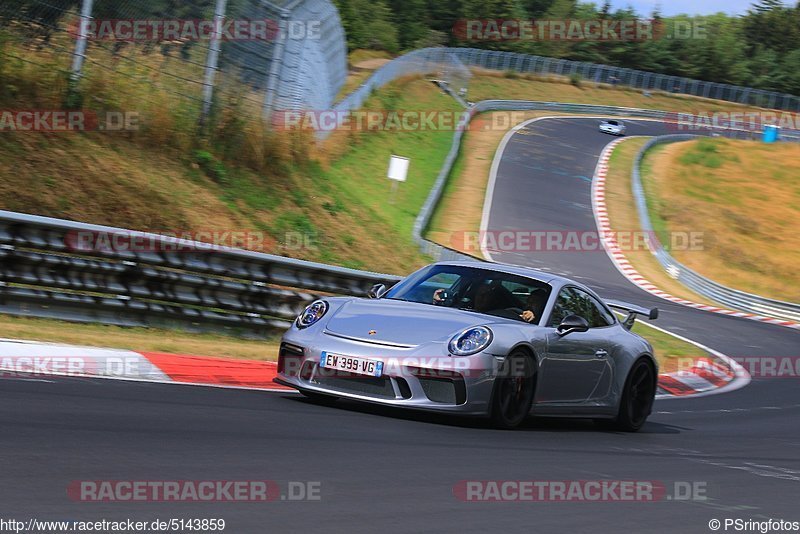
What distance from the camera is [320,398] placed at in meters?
8.63

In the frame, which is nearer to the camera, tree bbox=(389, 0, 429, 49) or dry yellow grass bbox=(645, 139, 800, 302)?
dry yellow grass bbox=(645, 139, 800, 302)

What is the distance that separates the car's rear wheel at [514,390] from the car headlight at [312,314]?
143 centimetres

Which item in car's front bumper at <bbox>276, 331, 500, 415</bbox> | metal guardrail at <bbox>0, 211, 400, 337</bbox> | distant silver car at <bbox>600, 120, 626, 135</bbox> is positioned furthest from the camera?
distant silver car at <bbox>600, 120, 626, 135</bbox>

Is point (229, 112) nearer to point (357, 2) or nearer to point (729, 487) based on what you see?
point (729, 487)

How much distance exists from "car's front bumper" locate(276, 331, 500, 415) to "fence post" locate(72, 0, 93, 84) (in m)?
7.91

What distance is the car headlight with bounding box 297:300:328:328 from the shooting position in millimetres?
8586

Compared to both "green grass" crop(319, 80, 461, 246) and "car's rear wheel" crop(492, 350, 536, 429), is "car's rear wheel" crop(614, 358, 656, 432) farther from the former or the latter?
"green grass" crop(319, 80, 461, 246)

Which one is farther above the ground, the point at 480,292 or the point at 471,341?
the point at 480,292

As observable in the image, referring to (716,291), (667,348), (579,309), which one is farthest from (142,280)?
(716,291)

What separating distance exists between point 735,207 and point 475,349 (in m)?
38.9

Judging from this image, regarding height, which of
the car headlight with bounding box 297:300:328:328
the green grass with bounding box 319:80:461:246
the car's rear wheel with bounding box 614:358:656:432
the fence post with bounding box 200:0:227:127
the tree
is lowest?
the green grass with bounding box 319:80:461:246

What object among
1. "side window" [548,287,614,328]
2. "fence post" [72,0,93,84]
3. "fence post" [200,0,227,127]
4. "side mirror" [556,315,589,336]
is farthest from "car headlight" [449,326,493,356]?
"fence post" [200,0,227,127]

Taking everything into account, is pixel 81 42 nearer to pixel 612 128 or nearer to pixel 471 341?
pixel 471 341

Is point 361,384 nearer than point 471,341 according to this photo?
Yes
